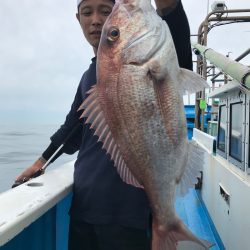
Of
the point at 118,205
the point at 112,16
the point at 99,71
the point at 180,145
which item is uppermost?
the point at 112,16

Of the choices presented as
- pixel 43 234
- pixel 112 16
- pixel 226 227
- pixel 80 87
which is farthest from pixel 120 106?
pixel 226 227

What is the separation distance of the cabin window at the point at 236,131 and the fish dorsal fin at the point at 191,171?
1882 millimetres

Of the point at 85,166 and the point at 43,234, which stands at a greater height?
the point at 85,166

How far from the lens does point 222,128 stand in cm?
455

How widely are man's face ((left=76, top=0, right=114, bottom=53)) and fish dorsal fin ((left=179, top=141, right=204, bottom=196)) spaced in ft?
3.32

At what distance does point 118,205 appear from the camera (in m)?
2.01

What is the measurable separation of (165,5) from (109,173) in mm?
957

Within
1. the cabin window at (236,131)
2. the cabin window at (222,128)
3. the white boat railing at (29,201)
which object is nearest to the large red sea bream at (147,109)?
the white boat railing at (29,201)

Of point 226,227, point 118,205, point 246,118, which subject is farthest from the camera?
point 226,227

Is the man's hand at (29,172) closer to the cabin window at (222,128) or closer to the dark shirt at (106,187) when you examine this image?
the dark shirt at (106,187)

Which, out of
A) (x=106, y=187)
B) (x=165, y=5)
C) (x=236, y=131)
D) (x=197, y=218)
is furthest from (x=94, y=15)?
(x=197, y=218)

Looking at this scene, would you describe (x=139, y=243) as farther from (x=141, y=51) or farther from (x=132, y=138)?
(x=141, y=51)

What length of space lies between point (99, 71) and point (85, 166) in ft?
2.64

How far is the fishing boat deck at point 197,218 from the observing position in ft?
13.5
